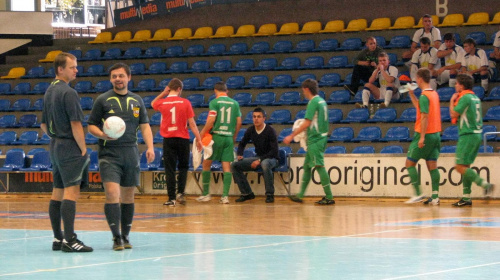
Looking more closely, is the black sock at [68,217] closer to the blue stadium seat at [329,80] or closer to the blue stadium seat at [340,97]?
the blue stadium seat at [340,97]

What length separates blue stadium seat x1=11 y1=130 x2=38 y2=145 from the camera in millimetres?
21328

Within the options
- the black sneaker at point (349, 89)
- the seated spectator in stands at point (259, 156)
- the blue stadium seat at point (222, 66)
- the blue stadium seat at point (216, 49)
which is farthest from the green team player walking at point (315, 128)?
the blue stadium seat at point (216, 49)

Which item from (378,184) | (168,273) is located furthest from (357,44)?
(168,273)

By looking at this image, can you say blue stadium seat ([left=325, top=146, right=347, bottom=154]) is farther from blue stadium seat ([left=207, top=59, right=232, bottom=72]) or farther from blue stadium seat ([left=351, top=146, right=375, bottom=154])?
blue stadium seat ([left=207, top=59, right=232, bottom=72])

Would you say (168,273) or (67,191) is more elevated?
(67,191)

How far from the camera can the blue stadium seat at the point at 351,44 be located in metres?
22.1

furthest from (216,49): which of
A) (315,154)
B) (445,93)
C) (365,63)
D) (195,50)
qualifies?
(315,154)

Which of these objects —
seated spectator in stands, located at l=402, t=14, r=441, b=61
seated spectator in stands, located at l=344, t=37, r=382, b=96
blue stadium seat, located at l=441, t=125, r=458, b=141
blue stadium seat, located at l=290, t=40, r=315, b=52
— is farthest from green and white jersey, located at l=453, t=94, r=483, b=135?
blue stadium seat, located at l=290, t=40, r=315, b=52

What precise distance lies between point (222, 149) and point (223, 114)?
63cm

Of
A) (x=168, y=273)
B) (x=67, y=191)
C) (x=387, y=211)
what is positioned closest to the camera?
(x=168, y=273)

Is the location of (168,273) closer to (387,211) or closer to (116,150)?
(116,150)

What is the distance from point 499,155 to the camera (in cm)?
1484

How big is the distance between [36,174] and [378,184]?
7867mm

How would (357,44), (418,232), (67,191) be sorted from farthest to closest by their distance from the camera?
1. (357,44)
2. (418,232)
3. (67,191)
